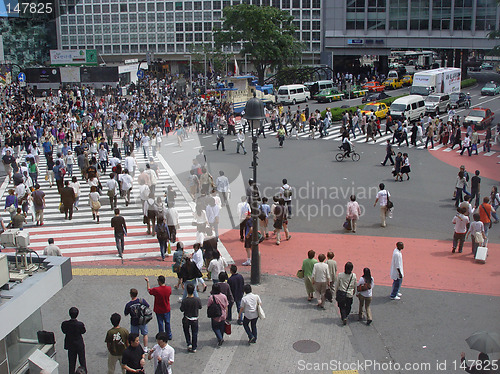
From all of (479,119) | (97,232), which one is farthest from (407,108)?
(97,232)

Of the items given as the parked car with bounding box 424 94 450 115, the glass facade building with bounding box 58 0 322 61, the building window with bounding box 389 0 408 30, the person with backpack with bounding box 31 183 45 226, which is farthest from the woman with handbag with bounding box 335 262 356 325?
the glass facade building with bounding box 58 0 322 61

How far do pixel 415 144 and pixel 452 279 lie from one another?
21003 mm

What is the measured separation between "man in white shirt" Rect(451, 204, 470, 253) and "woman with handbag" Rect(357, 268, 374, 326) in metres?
5.47

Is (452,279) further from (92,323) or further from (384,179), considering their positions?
(384,179)

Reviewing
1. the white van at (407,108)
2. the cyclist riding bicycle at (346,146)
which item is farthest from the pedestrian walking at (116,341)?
the white van at (407,108)

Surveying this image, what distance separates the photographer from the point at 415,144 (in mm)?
34844

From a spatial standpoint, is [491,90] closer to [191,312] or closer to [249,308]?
[249,308]

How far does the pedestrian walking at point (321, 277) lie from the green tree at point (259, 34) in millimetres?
58930

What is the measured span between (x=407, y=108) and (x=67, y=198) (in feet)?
92.0

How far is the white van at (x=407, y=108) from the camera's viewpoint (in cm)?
4106

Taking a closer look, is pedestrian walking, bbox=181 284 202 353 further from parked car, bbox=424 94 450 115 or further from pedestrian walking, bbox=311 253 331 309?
parked car, bbox=424 94 450 115

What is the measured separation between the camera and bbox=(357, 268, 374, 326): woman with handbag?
40.1ft

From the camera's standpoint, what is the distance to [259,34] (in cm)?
6944

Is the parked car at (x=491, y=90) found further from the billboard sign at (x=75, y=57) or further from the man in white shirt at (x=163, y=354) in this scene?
the man in white shirt at (x=163, y=354)
